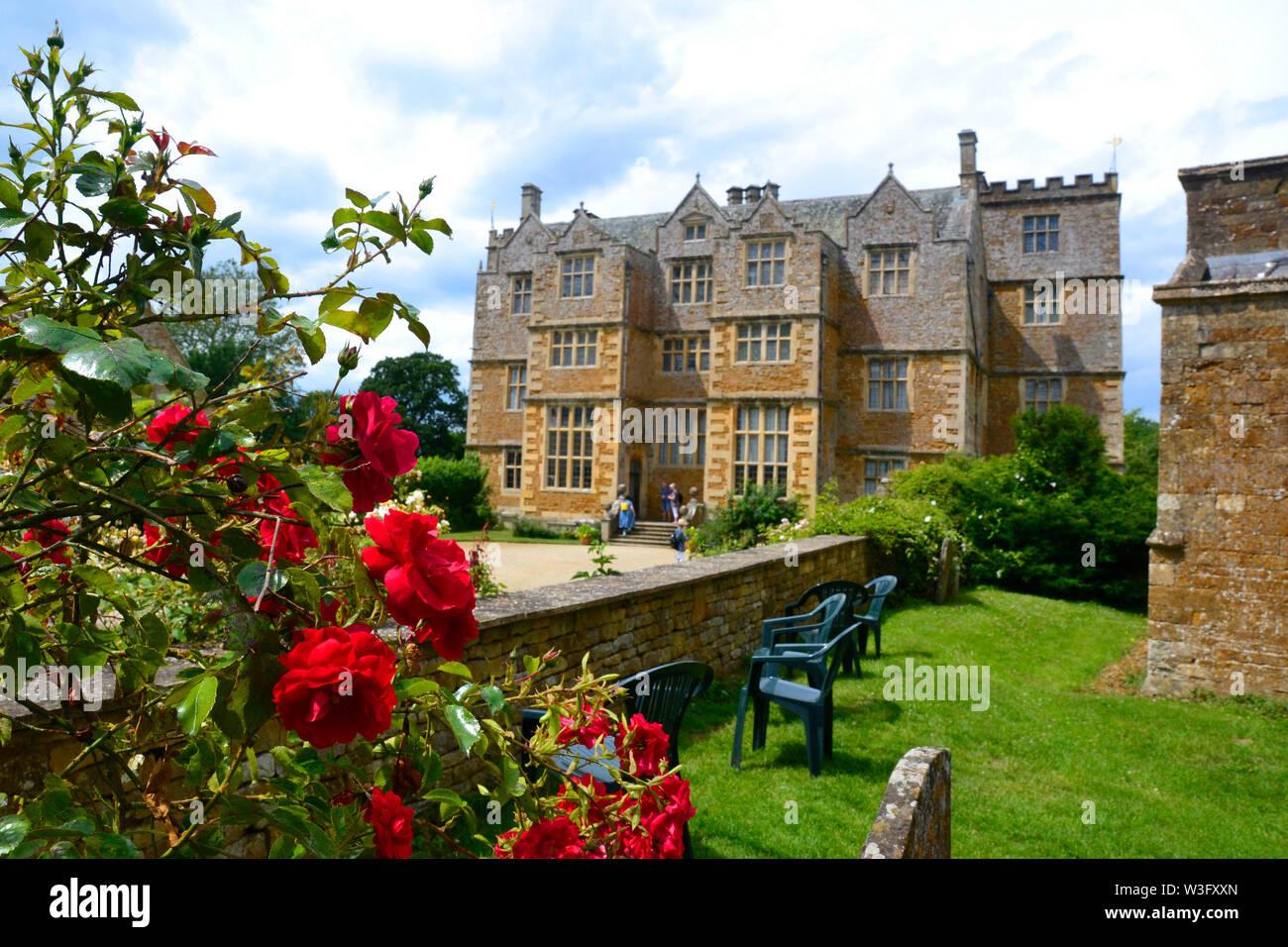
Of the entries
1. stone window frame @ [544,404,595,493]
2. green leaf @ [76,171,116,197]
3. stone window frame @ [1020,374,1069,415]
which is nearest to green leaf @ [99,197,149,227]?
green leaf @ [76,171,116,197]

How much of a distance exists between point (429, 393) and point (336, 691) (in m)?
52.3

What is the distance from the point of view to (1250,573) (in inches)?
296

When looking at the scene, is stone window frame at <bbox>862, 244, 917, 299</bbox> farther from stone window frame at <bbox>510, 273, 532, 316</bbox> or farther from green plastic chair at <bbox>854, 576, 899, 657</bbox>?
green plastic chair at <bbox>854, 576, 899, 657</bbox>

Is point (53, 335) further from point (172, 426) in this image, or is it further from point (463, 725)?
point (463, 725)

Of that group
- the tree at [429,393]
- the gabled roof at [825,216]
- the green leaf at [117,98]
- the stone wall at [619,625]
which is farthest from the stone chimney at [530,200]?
→ the green leaf at [117,98]

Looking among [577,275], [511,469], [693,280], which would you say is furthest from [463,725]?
[511,469]

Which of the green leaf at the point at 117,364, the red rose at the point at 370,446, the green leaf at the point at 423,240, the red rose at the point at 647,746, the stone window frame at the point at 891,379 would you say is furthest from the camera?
the stone window frame at the point at 891,379

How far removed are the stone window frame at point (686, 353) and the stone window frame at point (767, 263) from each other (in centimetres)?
288

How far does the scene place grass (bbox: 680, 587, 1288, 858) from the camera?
14.8 ft

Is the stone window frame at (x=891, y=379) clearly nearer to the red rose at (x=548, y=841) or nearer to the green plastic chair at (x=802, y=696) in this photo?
the green plastic chair at (x=802, y=696)

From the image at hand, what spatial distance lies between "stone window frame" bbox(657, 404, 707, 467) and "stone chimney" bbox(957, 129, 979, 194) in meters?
10.7

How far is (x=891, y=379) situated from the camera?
80.0 ft

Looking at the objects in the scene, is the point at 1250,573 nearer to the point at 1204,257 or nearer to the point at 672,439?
the point at 1204,257

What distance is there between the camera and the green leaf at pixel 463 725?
1.04 meters
